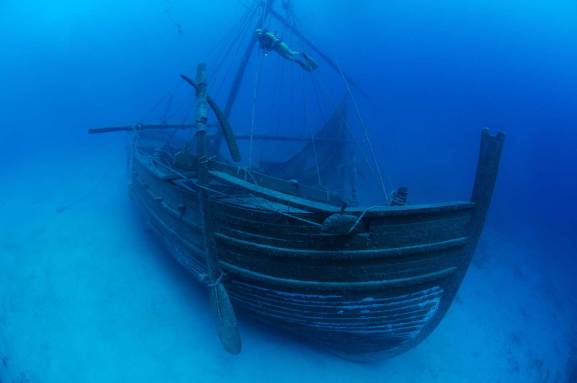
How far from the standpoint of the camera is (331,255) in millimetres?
3588

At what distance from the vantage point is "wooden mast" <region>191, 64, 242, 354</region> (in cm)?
401

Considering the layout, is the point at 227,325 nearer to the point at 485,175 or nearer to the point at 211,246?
the point at 211,246

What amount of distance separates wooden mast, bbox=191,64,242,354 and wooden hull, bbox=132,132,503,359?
0.15 m

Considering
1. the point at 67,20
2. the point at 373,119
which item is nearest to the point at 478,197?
the point at 373,119

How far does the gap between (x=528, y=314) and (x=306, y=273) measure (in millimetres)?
9123

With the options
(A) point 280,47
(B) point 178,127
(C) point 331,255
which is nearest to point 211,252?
(C) point 331,255

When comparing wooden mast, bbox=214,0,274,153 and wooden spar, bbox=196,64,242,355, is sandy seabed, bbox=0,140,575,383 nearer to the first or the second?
wooden spar, bbox=196,64,242,355

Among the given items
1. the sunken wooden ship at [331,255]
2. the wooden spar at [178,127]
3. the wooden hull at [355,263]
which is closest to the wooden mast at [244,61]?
the wooden spar at [178,127]

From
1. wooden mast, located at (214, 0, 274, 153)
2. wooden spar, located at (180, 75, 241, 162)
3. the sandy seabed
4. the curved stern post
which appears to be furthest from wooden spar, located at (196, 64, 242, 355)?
wooden mast, located at (214, 0, 274, 153)

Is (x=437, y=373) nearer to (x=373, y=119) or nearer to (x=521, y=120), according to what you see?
(x=373, y=119)

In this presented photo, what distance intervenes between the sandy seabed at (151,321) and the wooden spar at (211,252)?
64.2 inches

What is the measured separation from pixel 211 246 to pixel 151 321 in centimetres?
294

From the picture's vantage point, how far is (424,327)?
4.30 meters

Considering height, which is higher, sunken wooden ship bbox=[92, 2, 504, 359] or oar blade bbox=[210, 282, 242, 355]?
sunken wooden ship bbox=[92, 2, 504, 359]
